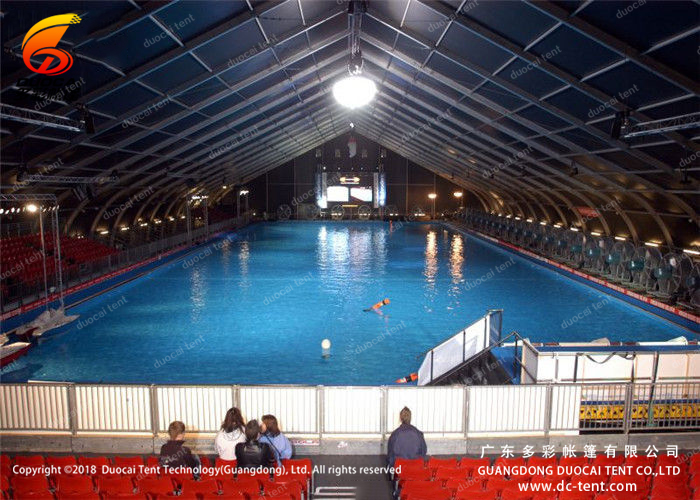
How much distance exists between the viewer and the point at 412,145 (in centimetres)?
4344

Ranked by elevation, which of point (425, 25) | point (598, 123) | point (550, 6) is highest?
point (425, 25)

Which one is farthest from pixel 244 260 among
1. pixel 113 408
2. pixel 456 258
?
pixel 113 408

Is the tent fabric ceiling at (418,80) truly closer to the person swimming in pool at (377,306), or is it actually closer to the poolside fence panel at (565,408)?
the poolside fence panel at (565,408)

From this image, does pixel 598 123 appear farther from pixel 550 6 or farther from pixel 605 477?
Answer: pixel 605 477

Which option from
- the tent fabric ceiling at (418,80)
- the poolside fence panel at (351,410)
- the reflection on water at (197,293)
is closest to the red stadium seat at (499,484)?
the poolside fence panel at (351,410)

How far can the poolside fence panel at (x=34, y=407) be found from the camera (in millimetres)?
8695

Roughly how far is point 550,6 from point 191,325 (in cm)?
1442

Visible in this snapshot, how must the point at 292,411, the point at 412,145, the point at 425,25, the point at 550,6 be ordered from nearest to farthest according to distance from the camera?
1. the point at 292,411
2. the point at 550,6
3. the point at 425,25
4. the point at 412,145

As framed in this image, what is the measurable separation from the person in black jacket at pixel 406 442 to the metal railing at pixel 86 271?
14.7 meters

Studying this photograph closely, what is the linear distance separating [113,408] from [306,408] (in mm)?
3302

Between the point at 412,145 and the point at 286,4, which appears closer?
the point at 286,4

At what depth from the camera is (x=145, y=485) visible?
20.6ft

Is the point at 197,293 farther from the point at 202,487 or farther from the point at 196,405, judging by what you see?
the point at 202,487

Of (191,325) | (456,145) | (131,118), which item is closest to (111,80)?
(131,118)
